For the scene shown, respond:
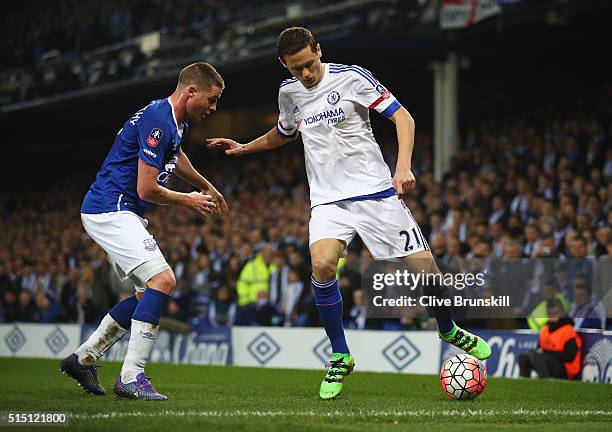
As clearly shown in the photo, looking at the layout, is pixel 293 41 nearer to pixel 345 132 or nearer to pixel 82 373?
pixel 345 132

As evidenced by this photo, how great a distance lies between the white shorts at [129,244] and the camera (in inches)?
299

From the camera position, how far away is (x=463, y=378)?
7.81 metres

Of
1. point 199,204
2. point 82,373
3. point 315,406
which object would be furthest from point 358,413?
point 82,373

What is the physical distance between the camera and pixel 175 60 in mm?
24344

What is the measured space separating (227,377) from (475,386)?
15.0 feet

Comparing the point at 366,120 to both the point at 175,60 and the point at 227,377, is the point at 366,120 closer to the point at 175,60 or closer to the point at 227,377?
the point at 227,377

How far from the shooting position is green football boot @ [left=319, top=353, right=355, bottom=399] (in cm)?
772

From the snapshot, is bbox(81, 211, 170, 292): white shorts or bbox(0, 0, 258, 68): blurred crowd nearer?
bbox(81, 211, 170, 292): white shorts

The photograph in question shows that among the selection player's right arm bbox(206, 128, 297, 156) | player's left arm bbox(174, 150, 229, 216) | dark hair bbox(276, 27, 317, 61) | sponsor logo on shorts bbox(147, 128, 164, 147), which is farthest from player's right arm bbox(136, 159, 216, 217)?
dark hair bbox(276, 27, 317, 61)

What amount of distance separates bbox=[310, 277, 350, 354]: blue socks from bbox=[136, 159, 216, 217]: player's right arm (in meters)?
1.04

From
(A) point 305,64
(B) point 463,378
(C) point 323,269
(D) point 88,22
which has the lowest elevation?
(B) point 463,378

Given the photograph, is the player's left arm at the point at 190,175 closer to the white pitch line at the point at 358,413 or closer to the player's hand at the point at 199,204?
the player's hand at the point at 199,204

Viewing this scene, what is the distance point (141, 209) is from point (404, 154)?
6.47 feet

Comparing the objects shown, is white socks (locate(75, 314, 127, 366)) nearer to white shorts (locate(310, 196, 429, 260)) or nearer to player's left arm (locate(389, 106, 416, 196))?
white shorts (locate(310, 196, 429, 260))
